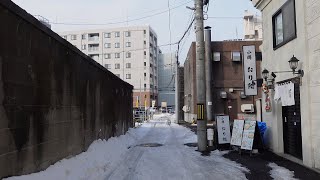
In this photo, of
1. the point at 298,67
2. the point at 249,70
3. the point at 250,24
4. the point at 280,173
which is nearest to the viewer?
the point at 280,173

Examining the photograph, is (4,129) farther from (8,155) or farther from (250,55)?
(250,55)

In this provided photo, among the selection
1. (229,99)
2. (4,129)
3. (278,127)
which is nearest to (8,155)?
(4,129)

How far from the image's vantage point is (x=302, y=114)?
36.3 ft

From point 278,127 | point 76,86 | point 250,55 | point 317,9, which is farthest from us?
point 250,55

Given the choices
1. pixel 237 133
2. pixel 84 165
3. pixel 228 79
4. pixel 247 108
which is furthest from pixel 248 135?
pixel 228 79

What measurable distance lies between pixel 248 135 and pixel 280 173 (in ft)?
Result: 13.0

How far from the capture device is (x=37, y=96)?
7480 millimetres

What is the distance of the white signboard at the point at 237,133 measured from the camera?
46.1 feet

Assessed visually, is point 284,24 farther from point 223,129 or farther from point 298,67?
point 223,129

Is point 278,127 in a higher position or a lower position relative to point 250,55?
lower

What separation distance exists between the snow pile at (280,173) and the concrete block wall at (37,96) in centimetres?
537

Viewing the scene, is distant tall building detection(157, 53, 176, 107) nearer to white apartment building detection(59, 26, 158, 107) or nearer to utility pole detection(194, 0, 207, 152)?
white apartment building detection(59, 26, 158, 107)

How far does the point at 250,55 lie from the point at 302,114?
659cm

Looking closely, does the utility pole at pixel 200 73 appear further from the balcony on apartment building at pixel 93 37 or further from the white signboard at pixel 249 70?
the balcony on apartment building at pixel 93 37
